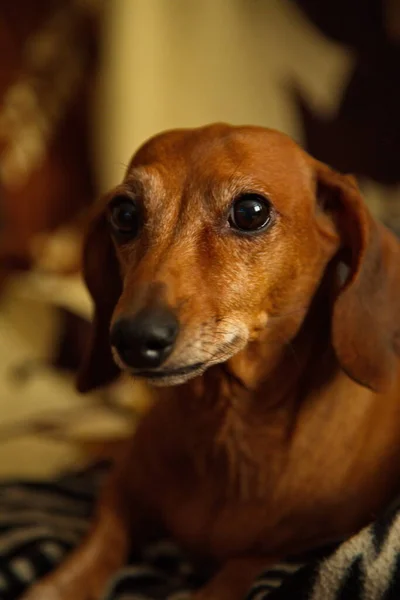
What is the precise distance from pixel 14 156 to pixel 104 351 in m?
1.28

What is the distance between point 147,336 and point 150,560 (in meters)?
0.53

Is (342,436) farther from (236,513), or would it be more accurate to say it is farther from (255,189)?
(255,189)

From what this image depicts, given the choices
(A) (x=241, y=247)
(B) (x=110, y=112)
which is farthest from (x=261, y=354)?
(B) (x=110, y=112)

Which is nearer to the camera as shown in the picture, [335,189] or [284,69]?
[335,189]

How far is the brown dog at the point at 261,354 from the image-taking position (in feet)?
3.23

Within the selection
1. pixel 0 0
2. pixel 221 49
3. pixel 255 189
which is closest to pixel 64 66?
pixel 0 0

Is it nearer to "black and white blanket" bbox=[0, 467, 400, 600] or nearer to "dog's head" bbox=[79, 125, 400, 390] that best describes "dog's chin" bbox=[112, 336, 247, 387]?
"dog's head" bbox=[79, 125, 400, 390]

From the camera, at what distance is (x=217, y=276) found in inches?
37.4

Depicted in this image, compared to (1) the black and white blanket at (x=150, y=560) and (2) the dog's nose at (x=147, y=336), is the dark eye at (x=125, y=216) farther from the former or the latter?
(1) the black and white blanket at (x=150, y=560)

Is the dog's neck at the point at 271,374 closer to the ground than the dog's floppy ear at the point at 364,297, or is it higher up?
closer to the ground

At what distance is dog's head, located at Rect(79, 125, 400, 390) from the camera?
0.91 meters

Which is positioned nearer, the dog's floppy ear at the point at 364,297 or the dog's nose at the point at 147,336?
the dog's nose at the point at 147,336

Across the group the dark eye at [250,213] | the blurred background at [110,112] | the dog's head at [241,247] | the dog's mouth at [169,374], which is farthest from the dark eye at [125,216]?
the blurred background at [110,112]

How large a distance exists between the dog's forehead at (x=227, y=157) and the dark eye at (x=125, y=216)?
0.16ft
